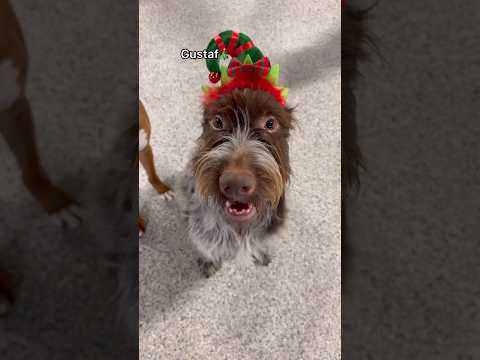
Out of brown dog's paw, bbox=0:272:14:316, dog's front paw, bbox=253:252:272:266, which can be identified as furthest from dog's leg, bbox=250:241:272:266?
brown dog's paw, bbox=0:272:14:316

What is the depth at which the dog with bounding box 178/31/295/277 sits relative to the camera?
826 mm

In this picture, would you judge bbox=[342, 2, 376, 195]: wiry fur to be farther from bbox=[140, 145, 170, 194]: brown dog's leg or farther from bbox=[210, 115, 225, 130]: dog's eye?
bbox=[140, 145, 170, 194]: brown dog's leg

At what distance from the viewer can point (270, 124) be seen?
0.92m

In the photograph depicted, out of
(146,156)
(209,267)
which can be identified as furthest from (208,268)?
(146,156)

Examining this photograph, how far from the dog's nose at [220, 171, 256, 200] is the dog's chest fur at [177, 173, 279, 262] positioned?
0.23 m

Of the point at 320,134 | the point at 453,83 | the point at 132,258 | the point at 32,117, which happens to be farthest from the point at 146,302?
the point at 453,83

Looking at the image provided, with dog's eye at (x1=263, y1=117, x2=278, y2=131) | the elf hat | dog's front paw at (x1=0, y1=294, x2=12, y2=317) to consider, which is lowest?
dog's front paw at (x1=0, y1=294, x2=12, y2=317)

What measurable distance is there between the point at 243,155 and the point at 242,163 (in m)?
0.03

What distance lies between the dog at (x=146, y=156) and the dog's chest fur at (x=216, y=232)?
0.06 meters

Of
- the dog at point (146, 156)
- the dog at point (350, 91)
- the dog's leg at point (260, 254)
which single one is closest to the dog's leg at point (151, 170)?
the dog at point (146, 156)

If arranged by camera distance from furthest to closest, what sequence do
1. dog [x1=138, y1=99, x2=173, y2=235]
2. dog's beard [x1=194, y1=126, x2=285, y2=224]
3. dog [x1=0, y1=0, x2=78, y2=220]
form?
dog [x1=138, y1=99, x2=173, y2=235] < dog's beard [x1=194, y1=126, x2=285, y2=224] < dog [x1=0, y1=0, x2=78, y2=220]

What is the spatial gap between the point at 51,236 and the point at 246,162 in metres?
0.55

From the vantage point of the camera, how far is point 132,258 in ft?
2.99

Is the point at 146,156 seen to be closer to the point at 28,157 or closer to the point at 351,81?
the point at 28,157
